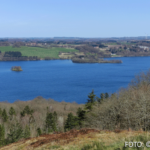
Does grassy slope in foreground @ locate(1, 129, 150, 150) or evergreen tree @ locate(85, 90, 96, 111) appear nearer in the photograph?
grassy slope in foreground @ locate(1, 129, 150, 150)

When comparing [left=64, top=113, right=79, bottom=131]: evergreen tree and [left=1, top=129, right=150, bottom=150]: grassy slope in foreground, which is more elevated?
[left=1, top=129, right=150, bottom=150]: grassy slope in foreground

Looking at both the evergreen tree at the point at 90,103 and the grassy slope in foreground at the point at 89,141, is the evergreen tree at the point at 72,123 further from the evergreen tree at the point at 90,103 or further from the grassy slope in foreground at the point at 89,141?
the grassy slope in foreground at the point at 89,141

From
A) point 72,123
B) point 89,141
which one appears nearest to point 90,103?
point 72,123

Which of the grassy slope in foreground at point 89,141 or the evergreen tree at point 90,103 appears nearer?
the grassy slope in foreground at point 89,141

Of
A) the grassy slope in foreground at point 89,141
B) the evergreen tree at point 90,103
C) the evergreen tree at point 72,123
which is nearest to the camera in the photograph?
the grassy slope in foreground at point 89,141

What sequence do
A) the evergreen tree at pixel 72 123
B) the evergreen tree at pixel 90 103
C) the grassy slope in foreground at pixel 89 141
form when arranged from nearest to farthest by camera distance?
1. the grassy slope in foreground at pixel 89 141
2. the evergreen tree at pixel 90 103
3. the evergreen tree at pixel 72 123

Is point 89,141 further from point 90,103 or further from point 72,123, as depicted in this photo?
point 72,123

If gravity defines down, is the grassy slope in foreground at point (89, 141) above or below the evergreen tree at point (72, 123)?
above

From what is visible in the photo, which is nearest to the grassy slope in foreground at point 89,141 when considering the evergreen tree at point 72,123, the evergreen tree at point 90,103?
the evergreen tree at point 90,103

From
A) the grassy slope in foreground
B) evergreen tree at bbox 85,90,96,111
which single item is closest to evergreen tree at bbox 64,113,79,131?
evergreen tree at bbox 85,90,96,111

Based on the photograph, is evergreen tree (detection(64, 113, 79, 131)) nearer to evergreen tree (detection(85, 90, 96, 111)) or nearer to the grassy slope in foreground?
evergreen tree (detection(85, 90, 96, 111))

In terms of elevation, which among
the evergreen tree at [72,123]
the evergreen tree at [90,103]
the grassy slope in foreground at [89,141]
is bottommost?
the evergreen tree at [72,123]

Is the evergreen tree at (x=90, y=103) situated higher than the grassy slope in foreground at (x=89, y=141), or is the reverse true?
the grassy slope in foreground at (x=89, y=141)

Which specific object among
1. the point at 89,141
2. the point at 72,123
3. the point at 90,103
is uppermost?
the point at 89,141
